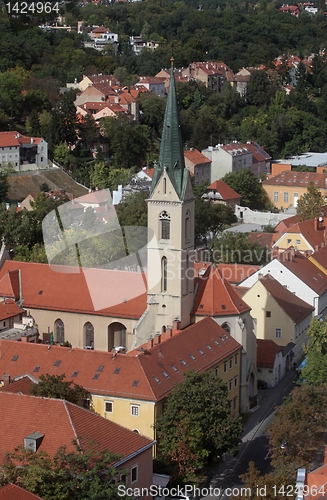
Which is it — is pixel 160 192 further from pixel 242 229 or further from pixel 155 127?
pixel 155 127

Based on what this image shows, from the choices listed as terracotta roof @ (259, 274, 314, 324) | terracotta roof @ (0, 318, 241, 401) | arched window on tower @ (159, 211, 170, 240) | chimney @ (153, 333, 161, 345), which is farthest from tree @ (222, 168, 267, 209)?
chimney @ (153, 333, 161, 345)

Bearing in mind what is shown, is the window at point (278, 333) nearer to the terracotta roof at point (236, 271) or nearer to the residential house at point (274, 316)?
the residential house at point (274, 316)

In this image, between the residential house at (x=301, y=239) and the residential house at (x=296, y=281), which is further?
the residential house at (x=301, y=239)

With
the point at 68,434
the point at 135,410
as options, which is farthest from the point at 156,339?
the point at 68,434

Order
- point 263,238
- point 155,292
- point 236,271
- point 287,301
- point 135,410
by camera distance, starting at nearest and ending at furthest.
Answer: point 135,410 → point 155,292 → point 287,301 → point 236,271 → point 263,238

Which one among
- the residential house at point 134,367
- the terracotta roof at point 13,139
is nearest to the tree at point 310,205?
the terracotta roof at point 13,139

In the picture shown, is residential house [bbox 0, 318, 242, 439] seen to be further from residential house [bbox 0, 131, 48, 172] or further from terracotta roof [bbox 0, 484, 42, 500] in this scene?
residential house [bbox 0, 131, 48, 172]

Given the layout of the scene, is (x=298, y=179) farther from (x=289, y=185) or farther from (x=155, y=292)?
(x=155, y=292)
